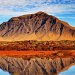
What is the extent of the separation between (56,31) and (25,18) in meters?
27.2

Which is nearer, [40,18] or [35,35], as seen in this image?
[35,35]

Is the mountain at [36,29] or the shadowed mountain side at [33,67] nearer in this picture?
the shadowed mountain side at [33,67]

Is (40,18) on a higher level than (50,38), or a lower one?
higher

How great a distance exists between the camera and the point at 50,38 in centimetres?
15738

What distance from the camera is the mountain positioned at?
160 m

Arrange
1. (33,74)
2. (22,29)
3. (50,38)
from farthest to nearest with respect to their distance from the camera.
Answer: (22,29), (50,38), (33,74)

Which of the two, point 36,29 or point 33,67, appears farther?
point 36,29

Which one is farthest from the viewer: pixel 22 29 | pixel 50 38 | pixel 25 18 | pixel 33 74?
pixel 25 18

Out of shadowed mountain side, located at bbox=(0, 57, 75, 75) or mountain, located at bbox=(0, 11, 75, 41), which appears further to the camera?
mountain, located at bbox=(0, 11, 75, 41)

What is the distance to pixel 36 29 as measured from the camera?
164125 mm

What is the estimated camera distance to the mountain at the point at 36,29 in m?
160

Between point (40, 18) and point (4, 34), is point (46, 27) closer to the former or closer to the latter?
point (40, 18)

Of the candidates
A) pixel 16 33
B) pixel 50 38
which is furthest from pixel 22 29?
pixel 50 38

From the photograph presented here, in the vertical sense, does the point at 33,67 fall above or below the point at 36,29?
below
